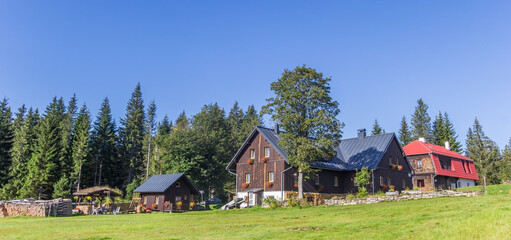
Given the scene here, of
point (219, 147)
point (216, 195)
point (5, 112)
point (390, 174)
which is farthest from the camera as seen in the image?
point (216, 195)

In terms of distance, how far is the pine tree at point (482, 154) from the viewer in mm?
58081

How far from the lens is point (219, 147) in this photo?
59.4 m

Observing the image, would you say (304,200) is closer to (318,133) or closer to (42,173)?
(318,133)

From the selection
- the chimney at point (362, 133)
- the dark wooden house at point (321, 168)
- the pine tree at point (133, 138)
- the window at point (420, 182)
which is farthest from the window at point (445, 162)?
the pine tree at point (133, 138)

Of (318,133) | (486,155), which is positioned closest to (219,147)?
(318,133)

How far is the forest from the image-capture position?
170 feet

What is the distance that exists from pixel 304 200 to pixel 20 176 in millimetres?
42627

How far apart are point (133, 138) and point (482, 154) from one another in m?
61.7

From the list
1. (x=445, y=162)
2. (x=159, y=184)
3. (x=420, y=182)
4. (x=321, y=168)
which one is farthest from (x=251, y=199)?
(x=445, y=162)

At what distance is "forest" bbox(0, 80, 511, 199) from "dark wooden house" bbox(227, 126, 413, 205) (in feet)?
50.4

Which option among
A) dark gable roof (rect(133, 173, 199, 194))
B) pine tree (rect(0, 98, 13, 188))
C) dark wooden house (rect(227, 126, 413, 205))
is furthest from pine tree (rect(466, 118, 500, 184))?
pine tree (rect(0, 98, 13, 188))

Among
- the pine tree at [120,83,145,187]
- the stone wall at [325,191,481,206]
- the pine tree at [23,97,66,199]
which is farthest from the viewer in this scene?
the pine tree at [120,83,145,187]

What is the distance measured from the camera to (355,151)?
40.9m

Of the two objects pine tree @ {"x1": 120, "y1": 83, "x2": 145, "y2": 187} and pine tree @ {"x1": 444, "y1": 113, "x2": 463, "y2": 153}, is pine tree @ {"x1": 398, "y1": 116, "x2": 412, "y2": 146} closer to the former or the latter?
pine tree @ {"x1": 444, "y1": 113, "x2": 463, "y2": 153}
